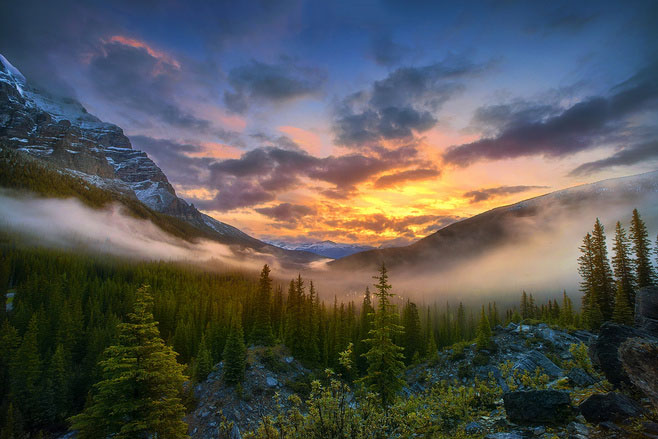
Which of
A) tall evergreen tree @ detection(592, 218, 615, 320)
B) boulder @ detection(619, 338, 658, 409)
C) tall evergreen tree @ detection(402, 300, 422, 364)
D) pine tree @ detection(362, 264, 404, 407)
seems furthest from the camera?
tall evergreen tree @ detection(402, 300, 422, 364)

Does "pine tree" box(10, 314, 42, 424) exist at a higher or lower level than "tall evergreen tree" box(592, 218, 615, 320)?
lower

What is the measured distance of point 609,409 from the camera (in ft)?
25.6

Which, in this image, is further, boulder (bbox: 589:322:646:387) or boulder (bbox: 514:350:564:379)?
boulder (bbox: 514:350:564:379)

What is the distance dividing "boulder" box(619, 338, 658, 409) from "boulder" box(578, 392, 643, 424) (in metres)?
0.92

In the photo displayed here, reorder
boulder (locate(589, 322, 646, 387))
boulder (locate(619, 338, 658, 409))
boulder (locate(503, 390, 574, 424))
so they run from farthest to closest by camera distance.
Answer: boulder (locate(589, 322, 646, 387)) < boulder (locate(503, 390, 574, 424)) < boulder (locate(619, 338, 658, 409))

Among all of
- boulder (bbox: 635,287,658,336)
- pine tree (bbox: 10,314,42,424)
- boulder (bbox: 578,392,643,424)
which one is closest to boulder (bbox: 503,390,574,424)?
boulder (bbox: 578,392,643,424)

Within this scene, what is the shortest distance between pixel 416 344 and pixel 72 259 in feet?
479

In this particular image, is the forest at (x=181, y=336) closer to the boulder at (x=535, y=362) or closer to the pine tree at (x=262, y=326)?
the pine tree at (x=262, y=326)

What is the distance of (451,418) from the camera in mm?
10203

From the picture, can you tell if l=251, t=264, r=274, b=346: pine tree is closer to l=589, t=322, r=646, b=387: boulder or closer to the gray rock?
l=589, t=322, r=646, b=387: boulder

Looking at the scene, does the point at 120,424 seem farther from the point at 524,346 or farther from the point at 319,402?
the point at 524,346

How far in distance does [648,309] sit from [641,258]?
1479 inches

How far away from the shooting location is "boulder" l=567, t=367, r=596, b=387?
38.4 feet

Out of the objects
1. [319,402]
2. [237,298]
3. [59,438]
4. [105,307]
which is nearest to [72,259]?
[105,307]
